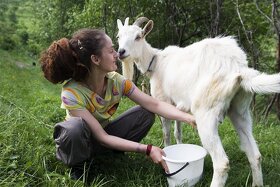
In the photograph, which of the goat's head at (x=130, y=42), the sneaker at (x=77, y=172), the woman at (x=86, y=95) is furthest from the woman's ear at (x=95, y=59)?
the goat's head at (x=130, y=42)

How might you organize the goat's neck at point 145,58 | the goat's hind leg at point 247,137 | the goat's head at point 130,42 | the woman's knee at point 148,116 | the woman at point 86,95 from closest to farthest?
the woman at point 86,95 < the goat's hind leg at point 247,137 < the woman's knee at point 148,116 < the goat's head at point 130,42 < the goat's neck at point 145,58

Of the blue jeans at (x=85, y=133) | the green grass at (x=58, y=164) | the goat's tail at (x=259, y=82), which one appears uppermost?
the goat's tail at (x=259, y=82)

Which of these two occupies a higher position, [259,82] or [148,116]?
[259,82]

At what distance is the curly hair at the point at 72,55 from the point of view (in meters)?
3.08

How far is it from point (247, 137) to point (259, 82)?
623 millimetres

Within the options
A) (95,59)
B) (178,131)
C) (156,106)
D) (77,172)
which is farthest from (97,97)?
(178,131)

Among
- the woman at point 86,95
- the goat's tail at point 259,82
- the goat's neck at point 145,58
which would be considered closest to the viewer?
the goat's tail at point 259,82

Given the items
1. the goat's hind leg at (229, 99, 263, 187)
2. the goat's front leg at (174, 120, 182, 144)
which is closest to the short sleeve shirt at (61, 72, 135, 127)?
the goat's hind leg at (229, 99, 263, 187)

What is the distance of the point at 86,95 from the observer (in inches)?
126

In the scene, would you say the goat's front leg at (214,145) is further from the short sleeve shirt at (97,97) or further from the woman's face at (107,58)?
the woman's face at (107,58)

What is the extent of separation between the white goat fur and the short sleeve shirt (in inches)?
22.5

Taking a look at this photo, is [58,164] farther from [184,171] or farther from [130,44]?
[130,44]

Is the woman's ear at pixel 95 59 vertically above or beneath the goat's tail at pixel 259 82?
above

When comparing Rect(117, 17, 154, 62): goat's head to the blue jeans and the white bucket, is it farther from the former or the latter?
the white bucket
